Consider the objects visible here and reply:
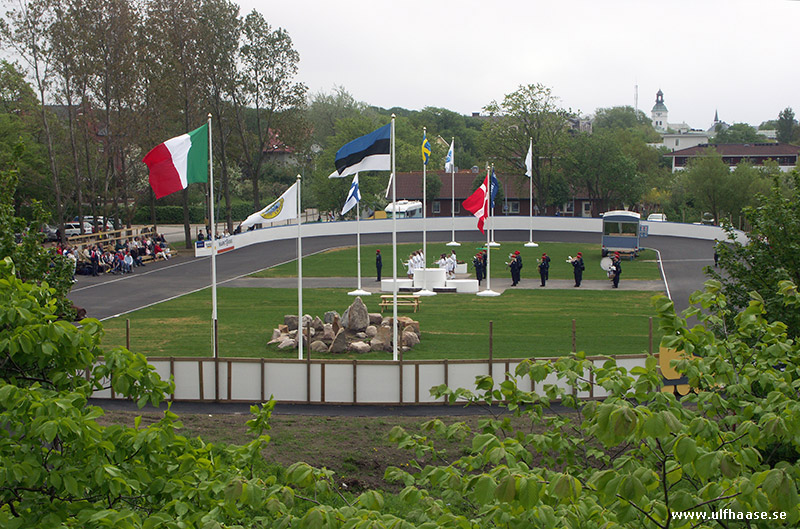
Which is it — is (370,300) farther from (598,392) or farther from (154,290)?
(598,392)

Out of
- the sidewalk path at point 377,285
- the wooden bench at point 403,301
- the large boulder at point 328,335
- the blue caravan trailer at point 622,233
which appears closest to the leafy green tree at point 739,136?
the blue caravan trailer at point 622,233

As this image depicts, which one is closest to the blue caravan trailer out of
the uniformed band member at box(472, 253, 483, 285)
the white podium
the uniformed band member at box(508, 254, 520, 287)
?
the uniformed band member at box(508, 254, 520, 287)

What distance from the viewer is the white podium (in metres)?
36.6

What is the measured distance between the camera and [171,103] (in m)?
53.3

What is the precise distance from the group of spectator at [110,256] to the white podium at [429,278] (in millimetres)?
16652

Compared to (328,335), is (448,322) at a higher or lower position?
lower

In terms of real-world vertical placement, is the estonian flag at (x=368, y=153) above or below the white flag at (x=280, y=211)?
above

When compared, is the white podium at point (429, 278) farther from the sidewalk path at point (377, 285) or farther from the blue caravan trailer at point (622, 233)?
the blue caravan trailer at point (622, 233)

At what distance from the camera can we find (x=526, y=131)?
73.6 meters

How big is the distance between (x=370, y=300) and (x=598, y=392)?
1559 cm

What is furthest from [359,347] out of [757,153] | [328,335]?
[757,153]

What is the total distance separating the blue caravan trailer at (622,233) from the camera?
4953 centimetres

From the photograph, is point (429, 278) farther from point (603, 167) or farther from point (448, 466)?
point (603, 167)

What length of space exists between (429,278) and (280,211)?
1478cm
